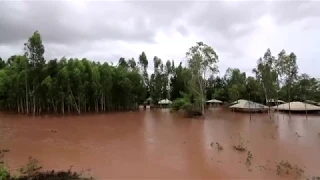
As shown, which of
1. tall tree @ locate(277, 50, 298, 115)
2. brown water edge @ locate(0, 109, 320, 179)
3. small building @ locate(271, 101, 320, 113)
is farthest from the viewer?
small building @ locate(271, 101, 320, 113)

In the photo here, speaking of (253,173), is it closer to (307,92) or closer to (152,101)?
(307,92)

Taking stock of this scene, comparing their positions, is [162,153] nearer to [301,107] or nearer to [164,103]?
[301,107]

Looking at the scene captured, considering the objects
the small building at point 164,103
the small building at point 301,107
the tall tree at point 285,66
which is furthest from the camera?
the small building at point 164,103

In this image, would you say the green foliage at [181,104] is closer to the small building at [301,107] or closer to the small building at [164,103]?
the small building at [301,107]

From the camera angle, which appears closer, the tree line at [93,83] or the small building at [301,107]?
Answer: the tree line at [93,83]

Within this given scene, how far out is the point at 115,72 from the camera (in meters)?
36.8

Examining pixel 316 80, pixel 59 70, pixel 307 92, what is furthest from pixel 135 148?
pixel 316 80

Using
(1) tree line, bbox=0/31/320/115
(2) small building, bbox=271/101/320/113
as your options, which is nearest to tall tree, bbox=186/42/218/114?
(1) tree line, bbox=0/31/320/115

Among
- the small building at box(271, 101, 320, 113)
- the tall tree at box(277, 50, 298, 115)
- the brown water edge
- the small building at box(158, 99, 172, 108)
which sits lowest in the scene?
the brown water edge

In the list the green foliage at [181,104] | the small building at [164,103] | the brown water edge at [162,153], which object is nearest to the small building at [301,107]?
the green foliage at [181,104]

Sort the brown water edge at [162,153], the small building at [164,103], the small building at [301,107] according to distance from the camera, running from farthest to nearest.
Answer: the small building at [164,103], the small building at [301,107], the brown water edge at [162,153]

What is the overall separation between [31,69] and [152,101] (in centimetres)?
2564

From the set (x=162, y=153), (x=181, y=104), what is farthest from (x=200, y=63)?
(x=162, y=153)

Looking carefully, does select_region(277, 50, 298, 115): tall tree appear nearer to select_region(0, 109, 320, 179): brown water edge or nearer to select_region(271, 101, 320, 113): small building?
select_region(271, 101, 320, 113): small building
